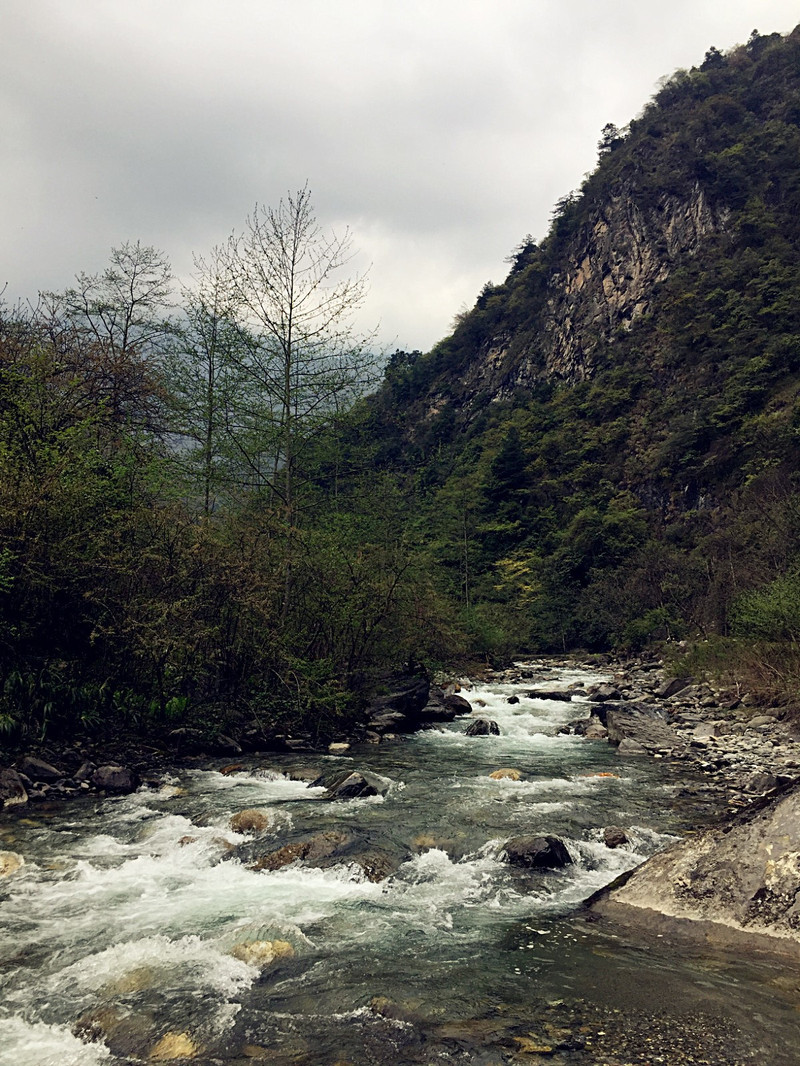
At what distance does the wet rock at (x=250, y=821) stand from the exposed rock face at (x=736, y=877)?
3.95m

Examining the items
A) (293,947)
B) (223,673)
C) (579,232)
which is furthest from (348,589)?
(579,232)

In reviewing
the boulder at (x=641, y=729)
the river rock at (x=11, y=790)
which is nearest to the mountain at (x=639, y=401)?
the boulder at (x=641, y=729)

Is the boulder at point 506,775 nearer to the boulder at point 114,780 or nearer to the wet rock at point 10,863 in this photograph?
the boulder at point 114,780

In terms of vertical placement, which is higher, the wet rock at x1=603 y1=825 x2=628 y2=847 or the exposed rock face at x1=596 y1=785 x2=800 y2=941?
the exposed rock face at x1=596 y1=785 x2=800 y2=941

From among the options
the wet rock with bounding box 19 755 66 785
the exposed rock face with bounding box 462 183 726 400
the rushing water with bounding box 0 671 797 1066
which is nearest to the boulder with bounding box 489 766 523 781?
the rushing water with bounding box 0 671 797 1066

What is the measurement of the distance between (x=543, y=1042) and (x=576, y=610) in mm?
37202

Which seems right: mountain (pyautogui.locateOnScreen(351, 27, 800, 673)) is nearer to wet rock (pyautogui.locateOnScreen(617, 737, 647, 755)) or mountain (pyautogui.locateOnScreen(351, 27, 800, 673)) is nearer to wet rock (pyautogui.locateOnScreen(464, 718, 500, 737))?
wet rock (pyautogui.locateOnScreen(617, 737, 647, 755))

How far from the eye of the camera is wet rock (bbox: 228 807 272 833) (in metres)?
7.70

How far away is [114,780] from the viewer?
360 inches

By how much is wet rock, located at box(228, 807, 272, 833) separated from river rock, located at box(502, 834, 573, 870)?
2842 mm

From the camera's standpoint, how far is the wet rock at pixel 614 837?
24.0 ft

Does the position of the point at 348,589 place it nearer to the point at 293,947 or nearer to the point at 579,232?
the point at 293,947

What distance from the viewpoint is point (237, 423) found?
14.4 meters

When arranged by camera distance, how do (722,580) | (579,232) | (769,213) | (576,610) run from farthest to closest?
(579,232) < (769,213) < (576,610) < (722,580)
